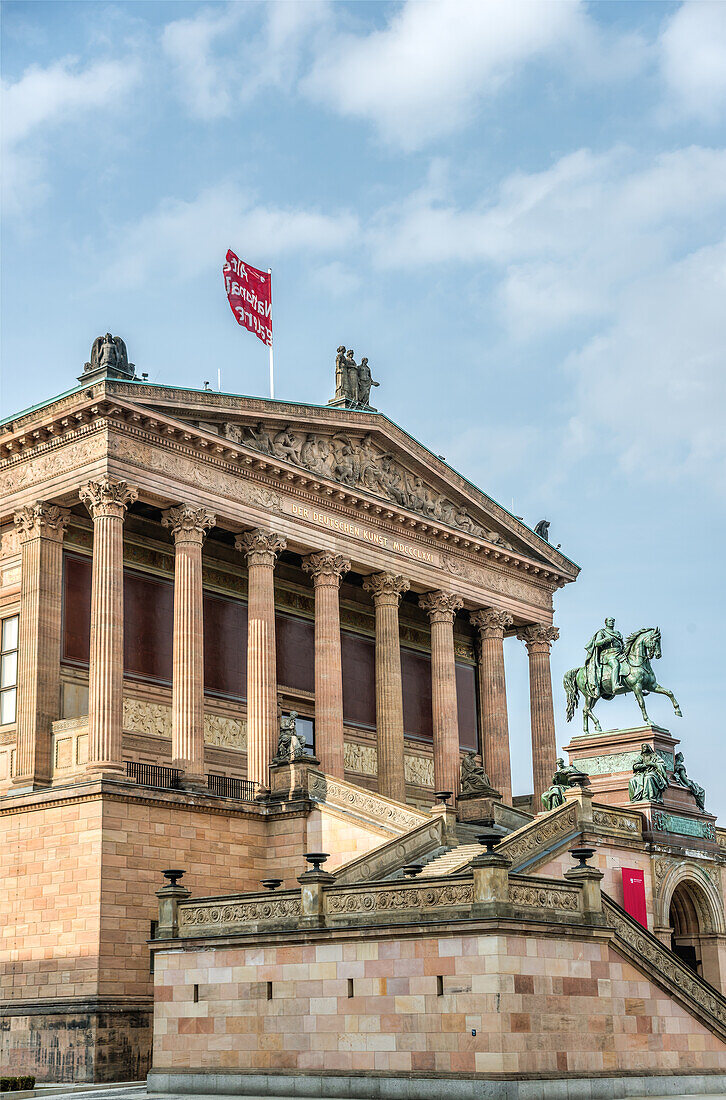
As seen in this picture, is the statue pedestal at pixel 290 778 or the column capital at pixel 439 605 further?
the column capital at pixel 439 605

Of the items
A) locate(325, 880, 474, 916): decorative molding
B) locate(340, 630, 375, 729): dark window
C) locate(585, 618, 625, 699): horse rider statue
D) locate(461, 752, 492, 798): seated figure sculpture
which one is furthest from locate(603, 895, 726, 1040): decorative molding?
locate(340, 630, 375, 729): dark window

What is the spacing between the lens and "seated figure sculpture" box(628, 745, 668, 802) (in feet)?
132

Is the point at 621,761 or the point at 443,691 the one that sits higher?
the point at 443,691

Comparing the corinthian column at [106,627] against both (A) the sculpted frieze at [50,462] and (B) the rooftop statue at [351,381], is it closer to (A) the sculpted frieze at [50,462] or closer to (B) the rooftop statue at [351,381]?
(A) the sculpted frieze at [50,462]

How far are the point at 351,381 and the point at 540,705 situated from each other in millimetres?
15967

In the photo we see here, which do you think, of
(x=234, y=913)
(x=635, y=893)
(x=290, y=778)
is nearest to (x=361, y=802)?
(x=290, y=778)

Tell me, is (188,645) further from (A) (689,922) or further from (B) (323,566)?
(A) (689,922)

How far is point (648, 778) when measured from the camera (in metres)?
40.2

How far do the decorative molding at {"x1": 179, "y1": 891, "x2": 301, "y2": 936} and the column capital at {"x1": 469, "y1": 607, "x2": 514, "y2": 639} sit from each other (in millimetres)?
28246

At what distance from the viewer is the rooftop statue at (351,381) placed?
51594 mm

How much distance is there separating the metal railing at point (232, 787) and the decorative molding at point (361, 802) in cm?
191

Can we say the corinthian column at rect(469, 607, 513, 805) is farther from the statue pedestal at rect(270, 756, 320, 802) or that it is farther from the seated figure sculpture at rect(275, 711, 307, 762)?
the statue pedestal at rect(270, 756, 320, 802)

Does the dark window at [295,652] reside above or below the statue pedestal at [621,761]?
above

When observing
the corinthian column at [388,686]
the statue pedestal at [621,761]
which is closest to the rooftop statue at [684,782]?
the statue pedestal at [621,761]
